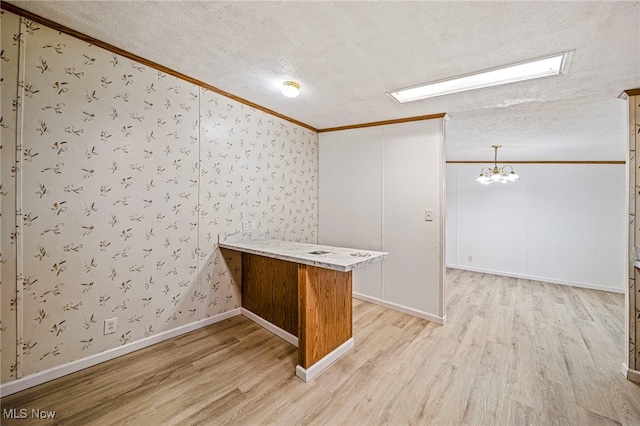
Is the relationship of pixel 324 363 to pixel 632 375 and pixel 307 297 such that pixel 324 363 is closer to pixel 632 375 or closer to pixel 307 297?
pixel 307 297

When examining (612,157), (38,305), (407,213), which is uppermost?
(612,157)

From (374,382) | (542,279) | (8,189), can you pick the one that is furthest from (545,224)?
(8,189)

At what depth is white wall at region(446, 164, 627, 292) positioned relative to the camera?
4.55 metres

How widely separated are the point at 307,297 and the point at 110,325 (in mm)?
1563

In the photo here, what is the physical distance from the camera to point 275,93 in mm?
2643

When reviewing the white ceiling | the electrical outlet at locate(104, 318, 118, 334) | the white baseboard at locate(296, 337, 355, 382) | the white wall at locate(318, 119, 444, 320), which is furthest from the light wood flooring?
the white ceiling

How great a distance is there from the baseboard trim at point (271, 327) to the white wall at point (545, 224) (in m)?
4.65

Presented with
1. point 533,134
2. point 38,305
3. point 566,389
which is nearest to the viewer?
point 38,305

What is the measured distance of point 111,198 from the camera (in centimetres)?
199

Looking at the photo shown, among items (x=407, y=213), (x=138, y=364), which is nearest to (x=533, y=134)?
(x=407, y=213)

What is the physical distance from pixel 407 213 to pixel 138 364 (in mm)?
2976

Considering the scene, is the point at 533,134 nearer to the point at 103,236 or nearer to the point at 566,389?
the point at 566,389

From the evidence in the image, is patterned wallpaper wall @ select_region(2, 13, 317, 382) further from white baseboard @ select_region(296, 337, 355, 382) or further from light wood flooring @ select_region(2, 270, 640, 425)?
white baseboard @ select_region(296, 337, 355, 382)

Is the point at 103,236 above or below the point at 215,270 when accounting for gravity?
above
